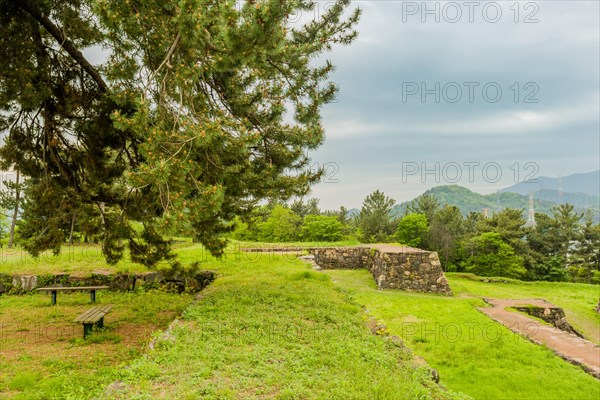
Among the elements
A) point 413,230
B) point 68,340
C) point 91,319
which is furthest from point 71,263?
point 413,230

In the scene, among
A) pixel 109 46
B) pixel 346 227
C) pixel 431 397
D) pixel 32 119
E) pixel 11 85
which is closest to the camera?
pixel 431 397

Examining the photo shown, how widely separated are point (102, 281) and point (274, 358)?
834 cm

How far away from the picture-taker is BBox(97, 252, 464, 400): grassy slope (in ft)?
12.4

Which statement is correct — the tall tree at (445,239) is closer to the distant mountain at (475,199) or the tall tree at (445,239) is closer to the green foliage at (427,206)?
the green foliage at (427,206)

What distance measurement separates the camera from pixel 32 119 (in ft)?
24.0

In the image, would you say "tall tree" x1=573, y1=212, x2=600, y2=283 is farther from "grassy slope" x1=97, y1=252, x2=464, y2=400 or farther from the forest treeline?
"grassy slope" x1=97, y1=252, x2=464, y2=400

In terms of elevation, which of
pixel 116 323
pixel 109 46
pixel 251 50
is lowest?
pixel 116 323

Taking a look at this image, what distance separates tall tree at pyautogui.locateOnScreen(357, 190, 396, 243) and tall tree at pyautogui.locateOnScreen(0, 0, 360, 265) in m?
32.8

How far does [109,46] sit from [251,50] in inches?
127

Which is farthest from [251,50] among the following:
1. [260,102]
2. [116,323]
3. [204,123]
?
[116,323]

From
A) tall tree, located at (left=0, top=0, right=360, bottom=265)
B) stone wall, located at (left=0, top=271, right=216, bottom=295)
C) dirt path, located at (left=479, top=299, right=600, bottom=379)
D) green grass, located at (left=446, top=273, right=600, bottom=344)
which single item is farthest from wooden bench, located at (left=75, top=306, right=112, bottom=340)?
green grass, located at (left=446, top=273, right=600, bottom=344)

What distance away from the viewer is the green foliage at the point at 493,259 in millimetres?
31672

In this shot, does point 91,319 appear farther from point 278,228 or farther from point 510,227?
point 510,227

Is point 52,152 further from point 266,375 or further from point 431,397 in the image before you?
point 431,397
